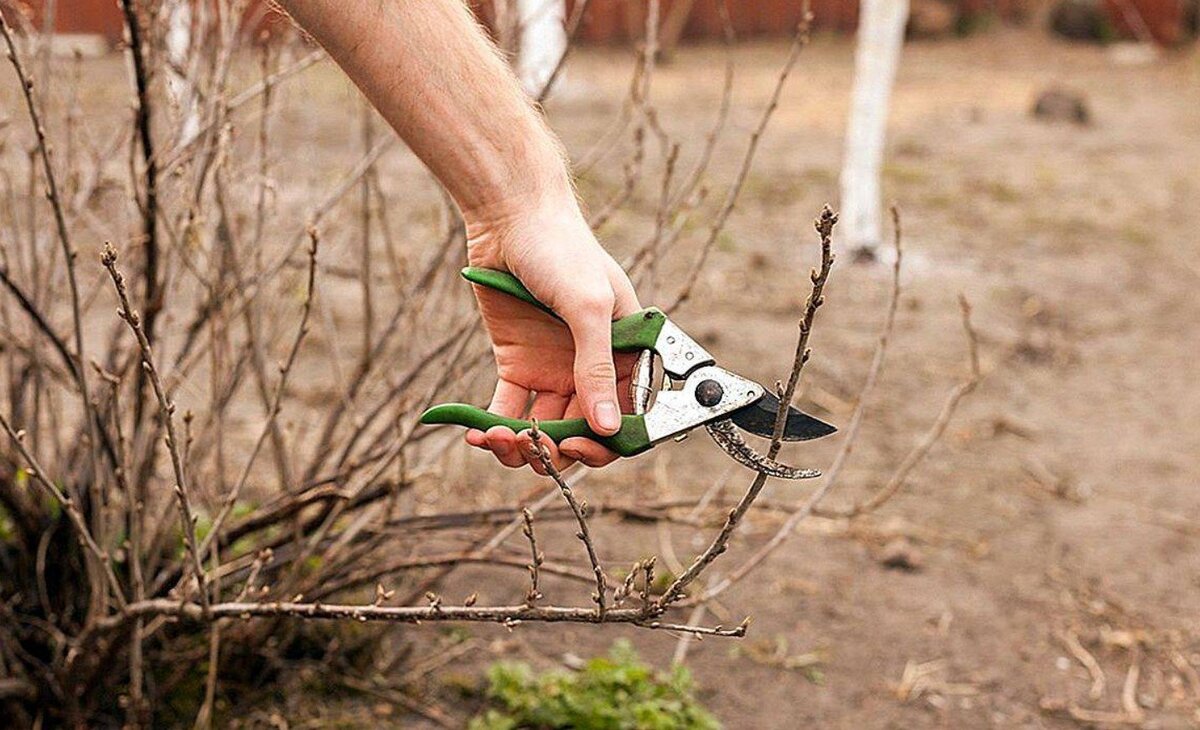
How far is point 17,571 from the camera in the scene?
2.77m

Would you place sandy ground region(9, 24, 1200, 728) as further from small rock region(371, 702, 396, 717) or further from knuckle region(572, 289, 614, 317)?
knuckle region(572, 289, 614, 317)

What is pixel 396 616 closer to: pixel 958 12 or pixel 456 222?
pixel 456 222

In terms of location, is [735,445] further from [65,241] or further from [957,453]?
[957,453]

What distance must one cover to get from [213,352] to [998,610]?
6.20 feet

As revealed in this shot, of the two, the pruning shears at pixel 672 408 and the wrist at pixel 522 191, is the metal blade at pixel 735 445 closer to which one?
the pruning shears at pixel 672 408

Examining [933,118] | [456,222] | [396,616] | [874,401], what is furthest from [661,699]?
[933,118]

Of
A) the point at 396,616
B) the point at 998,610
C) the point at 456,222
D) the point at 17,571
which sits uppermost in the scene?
the point at 456,222

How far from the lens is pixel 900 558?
3.54m

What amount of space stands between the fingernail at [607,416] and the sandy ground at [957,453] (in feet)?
4.18

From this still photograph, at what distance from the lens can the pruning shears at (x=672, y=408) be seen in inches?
65.4

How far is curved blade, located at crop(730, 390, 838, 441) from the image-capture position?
5.38 ft

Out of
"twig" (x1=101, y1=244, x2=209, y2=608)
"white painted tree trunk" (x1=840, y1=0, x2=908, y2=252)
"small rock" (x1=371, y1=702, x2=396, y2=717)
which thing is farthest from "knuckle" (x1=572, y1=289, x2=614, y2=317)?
"white painted tree trunk" (x1=840, y1=0, x2=908, y2=252)

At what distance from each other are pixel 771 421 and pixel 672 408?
12cm

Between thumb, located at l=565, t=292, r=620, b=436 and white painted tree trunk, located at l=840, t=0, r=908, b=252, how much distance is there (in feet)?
15.2
